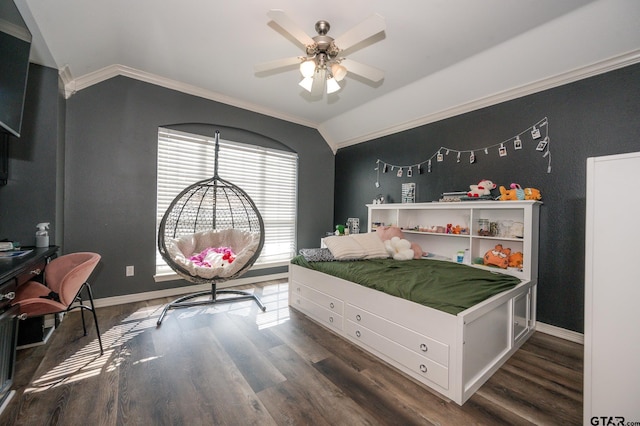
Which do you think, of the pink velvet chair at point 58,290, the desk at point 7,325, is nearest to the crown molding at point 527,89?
the pink velvet chair at point 58,290

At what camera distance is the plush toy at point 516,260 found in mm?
2454

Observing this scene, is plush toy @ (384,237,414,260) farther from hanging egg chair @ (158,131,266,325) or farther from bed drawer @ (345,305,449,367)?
hanging egg chair @ (158,131,266,325)

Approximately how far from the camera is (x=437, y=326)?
5.18 ft

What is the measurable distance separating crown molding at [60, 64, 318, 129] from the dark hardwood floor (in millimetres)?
2367

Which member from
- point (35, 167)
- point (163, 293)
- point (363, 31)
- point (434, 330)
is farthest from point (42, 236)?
point (434, 330)

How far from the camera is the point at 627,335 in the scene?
3.55ft

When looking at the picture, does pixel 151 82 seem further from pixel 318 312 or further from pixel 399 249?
pixel 399 249

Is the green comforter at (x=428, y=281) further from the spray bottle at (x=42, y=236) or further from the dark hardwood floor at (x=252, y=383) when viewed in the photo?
the spray bottle at (x=42, y=236)

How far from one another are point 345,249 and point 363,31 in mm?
1866

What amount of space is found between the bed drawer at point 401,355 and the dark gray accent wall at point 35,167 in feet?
9.20

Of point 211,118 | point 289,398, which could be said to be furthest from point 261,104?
point 289,398

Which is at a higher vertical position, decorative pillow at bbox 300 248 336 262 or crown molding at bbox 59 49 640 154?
crown molding at bbox 59 49 640 154

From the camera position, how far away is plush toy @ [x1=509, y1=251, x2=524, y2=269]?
2454 millimetres

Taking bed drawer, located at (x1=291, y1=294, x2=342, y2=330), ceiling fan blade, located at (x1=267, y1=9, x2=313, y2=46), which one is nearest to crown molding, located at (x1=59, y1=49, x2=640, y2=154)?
ceiling fan blade, located at (x1=267, y1=9, x2=313, y2=46)
